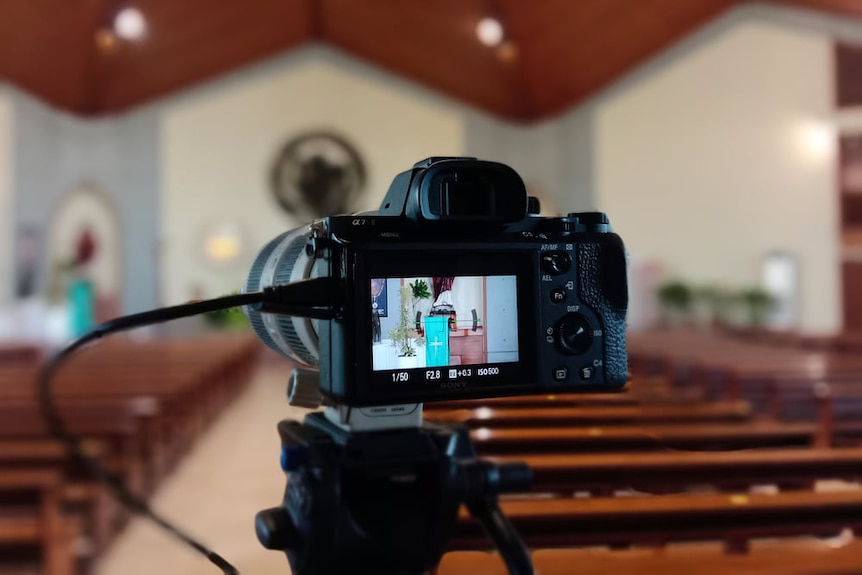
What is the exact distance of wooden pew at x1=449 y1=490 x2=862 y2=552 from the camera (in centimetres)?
96

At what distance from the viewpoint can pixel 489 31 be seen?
7.59m

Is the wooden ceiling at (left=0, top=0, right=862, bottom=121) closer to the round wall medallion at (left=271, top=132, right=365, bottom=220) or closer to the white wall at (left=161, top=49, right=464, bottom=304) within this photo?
the white wall at (left=161, top=49, right=464, bottom=304)

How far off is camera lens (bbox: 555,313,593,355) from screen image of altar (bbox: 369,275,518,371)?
47 millimetres

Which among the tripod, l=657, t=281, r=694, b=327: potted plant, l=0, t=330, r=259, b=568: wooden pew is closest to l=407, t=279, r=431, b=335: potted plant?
the tripod

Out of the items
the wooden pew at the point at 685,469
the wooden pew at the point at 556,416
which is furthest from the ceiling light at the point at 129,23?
the wooden pew at the point at 685,469

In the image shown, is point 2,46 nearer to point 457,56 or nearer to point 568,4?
point 457,56

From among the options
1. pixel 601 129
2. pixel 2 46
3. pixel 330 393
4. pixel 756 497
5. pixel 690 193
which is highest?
pixel 2 46

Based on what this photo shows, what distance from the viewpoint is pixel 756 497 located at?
116 cm

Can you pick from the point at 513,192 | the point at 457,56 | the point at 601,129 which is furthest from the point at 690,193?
the point at 513,192

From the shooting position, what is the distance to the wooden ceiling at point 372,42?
695 centimetres

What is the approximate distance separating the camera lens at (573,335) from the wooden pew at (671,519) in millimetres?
287

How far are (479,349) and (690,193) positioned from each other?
7631mm

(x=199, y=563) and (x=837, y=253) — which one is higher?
(x=837, y=253)

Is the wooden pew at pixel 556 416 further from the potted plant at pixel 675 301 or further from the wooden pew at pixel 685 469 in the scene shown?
the potted plant at pixel 675 301
